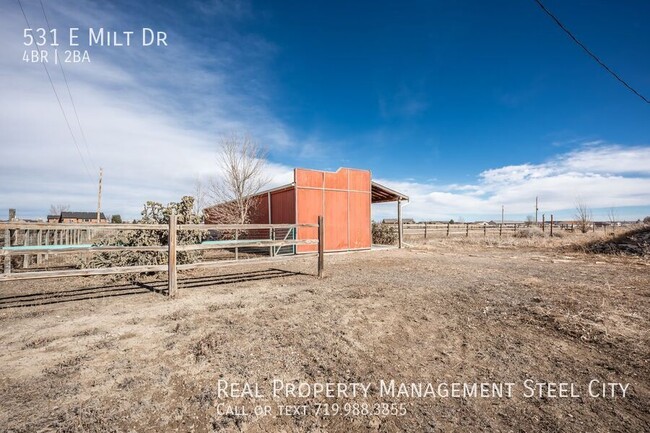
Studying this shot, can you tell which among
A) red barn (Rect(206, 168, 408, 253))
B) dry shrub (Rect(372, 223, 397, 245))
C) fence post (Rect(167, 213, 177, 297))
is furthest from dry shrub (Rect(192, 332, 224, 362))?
dry shrub (Rect(372, 223, 397, 245))

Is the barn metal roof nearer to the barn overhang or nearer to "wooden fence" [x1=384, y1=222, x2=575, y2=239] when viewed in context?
the barn overhang

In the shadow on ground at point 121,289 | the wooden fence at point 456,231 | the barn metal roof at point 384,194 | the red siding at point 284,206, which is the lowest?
the shadow on ground at point 121,289

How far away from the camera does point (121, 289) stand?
6.52 metres

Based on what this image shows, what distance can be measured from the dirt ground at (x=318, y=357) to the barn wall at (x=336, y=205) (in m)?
7.66

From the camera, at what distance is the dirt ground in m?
2.30

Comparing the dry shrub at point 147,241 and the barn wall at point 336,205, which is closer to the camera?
the dry shrub at point 147,241

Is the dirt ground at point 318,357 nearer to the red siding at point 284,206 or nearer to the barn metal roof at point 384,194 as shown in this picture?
the red siding at point 284,206

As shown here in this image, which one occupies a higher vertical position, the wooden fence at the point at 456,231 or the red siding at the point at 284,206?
the red siding at the point at 284,206

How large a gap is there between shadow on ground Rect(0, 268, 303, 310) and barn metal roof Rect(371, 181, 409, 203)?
31.1ft

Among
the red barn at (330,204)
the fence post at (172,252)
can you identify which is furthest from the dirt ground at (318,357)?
the red barn at (330,204)

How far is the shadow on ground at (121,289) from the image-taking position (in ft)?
18.2

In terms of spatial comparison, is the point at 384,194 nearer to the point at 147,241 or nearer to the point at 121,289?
the point at 147,241

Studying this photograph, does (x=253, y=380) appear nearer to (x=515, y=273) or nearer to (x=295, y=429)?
(x=295, y=429)

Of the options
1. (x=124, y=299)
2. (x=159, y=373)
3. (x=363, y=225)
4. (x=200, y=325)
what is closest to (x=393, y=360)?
(x=159, y=373)
